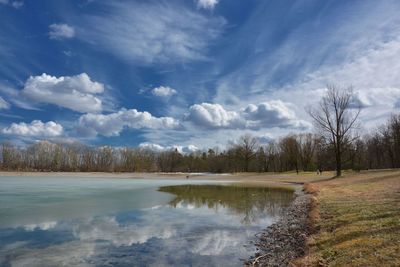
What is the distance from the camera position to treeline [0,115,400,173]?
9100cm

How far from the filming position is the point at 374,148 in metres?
92.9

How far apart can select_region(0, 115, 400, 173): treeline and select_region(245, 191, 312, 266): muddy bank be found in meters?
66.6

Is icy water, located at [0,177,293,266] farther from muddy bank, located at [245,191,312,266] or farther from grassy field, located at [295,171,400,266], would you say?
grassy field, located at [295,171,400,266]

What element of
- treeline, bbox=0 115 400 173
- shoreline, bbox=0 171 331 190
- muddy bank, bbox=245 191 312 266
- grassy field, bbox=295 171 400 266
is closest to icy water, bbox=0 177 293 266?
muddy bank, bbox=245 191 312 266

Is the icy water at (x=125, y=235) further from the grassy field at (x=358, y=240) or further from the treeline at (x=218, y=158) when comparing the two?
the treeline at (x=218, y=158)

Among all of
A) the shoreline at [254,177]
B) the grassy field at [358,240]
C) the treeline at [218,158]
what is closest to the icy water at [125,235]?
the grassy field at [358,240]

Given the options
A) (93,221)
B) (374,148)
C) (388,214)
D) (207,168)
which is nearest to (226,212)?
(93,221)

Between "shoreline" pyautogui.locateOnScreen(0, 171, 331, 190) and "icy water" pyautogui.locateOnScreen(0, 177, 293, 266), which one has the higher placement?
"shoreline" pyautogui.locateOnScreen(0, 171, 331, 190)

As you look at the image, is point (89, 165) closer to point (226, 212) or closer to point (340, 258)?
point (226, 212)

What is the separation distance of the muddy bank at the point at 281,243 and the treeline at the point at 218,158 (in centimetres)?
6658

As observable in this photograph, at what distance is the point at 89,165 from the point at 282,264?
13156cm

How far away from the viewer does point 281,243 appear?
12.0 metres

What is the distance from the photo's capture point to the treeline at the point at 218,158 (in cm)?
9100

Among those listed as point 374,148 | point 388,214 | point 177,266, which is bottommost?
point 177,266
